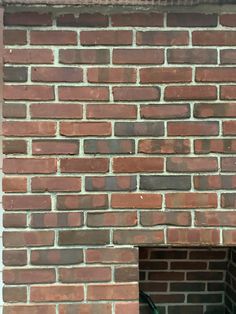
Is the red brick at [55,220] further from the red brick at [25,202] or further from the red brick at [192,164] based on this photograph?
the red brick at [192,164]

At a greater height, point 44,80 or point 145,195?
point 44,80

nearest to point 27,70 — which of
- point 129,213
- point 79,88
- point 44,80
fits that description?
point 44,80

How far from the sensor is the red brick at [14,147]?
2234mm

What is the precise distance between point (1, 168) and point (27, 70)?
1.37ft

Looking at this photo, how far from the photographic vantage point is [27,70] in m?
2.24

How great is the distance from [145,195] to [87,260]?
360mm

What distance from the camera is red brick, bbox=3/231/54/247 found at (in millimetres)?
2238

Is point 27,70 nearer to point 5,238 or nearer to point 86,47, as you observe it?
point 86,47

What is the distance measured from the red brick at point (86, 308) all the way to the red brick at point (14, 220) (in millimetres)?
372

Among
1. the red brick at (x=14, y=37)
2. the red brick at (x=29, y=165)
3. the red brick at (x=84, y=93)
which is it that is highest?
the red brick at (x=14, y=37)

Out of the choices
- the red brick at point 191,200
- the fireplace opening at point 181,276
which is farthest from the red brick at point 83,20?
the fireplace opening at point 181,276

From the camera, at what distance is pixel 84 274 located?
7.38 ft

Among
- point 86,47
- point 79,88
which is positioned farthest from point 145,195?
point 86,47

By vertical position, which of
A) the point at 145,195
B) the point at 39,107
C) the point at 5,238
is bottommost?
the point at 5,238
